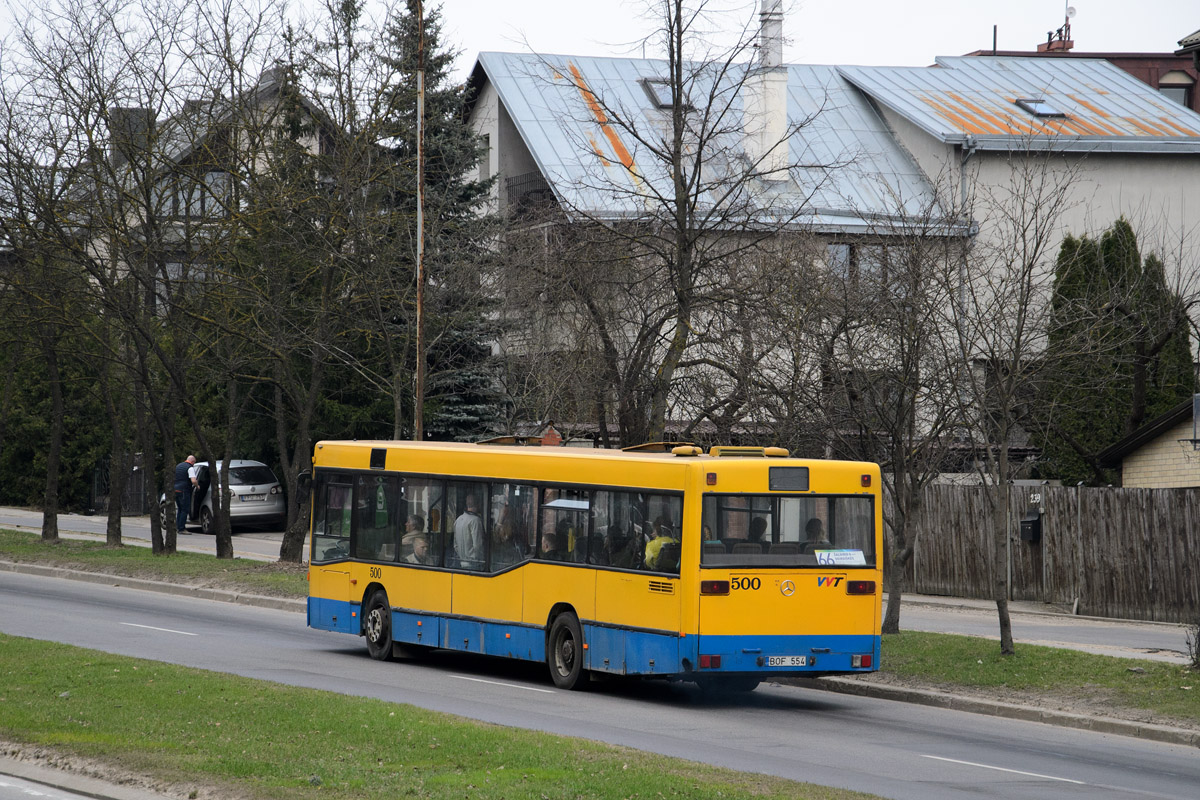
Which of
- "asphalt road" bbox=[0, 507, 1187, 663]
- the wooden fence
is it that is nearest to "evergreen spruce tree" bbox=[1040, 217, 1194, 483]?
the wooden fence

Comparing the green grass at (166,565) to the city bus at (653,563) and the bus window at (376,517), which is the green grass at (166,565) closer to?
the bus window at (376,517)

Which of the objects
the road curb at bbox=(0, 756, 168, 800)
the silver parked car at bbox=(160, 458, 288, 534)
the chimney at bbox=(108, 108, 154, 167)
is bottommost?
the road curb at bbox=(0, 756, 168, 800)

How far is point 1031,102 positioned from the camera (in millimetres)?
44312

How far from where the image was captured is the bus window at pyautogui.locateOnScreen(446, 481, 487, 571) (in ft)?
53.6

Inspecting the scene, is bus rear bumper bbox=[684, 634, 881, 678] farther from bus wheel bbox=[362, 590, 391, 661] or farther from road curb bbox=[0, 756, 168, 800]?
road curb bbox=[0, 756, 168, 800]

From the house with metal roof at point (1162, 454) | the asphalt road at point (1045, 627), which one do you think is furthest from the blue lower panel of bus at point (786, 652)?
the house with metal roof at point (1162, 454)

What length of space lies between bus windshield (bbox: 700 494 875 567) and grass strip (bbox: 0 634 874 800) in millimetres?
3659

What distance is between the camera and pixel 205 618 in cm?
2064

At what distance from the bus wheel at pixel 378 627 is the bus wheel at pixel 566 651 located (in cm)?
288

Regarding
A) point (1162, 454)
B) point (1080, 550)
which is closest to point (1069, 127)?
point (1162, 454)

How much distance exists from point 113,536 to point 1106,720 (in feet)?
74.6

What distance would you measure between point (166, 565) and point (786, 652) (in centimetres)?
1572

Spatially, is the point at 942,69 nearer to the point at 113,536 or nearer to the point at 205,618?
the point at 113,536

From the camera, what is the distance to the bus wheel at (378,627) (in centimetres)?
1742
